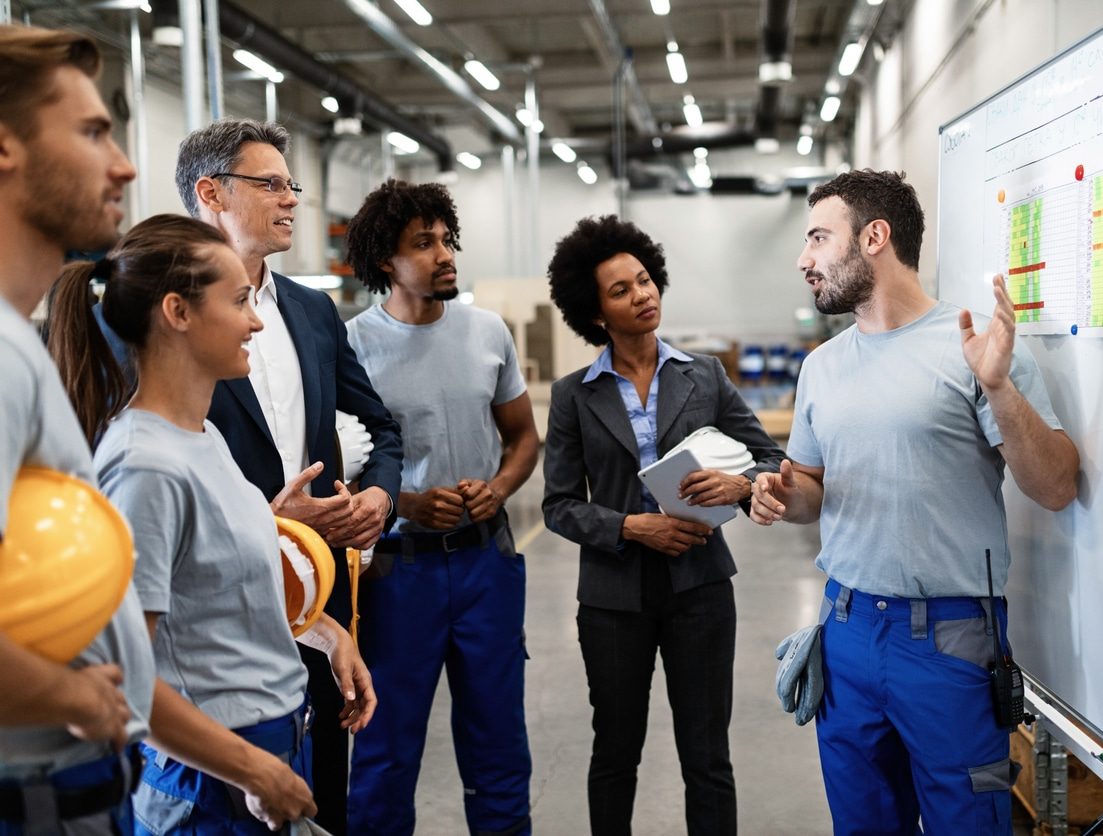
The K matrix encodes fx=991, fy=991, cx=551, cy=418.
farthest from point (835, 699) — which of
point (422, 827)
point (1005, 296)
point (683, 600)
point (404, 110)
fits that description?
point (404, 110)

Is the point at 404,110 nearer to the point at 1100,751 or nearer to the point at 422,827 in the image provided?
the point at 422,827

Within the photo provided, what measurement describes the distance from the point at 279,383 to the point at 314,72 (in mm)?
9363

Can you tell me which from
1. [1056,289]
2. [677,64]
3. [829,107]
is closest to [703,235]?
[829,107]

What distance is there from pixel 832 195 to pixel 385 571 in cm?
139

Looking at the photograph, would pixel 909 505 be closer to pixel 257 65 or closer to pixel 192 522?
pixel 192 522

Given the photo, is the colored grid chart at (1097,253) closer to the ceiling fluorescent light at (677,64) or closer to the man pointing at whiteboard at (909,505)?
the man pointing at whiteboard at (909,505)

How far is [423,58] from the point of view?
1054 centimetres

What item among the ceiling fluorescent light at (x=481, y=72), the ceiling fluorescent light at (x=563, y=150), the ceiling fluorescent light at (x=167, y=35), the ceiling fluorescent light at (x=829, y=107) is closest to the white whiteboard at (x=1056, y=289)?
the ceiling fluorescent light at (x=167, y=35)

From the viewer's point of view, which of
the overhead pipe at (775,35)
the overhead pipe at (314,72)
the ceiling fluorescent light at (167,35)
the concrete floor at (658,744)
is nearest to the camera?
the concrete floor at (658,744)

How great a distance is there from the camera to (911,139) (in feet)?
31.7

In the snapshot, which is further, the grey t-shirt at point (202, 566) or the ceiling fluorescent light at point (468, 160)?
the ceiling fluorescent light at point (468, 160)

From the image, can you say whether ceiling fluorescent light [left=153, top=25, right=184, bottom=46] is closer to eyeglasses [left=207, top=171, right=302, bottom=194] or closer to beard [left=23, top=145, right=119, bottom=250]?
eyeglasses [left=207, top=171, right=302, bottom=194]

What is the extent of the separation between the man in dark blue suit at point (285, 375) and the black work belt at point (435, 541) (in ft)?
1.11

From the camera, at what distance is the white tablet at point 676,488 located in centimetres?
214
